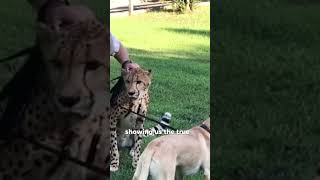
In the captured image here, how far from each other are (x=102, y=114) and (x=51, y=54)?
36 cm

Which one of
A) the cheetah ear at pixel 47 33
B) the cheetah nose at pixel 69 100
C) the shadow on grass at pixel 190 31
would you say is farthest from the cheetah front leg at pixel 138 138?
the cheetah ear at pixel 47 33

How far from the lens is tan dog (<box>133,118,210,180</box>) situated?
3.78 meters

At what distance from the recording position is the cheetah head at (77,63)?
11.7 ft

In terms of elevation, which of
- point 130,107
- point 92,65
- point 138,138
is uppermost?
point 92,65

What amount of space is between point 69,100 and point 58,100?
0.05m

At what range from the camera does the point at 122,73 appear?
375cm

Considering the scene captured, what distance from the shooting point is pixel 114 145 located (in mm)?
3865

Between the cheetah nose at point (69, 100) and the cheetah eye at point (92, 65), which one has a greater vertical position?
the cheetah eye at point (92, 65)
